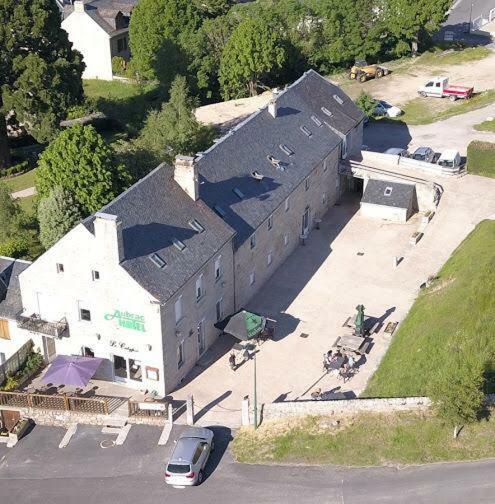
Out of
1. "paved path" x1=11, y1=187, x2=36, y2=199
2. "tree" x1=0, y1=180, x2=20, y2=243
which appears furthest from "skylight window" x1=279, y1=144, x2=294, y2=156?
"paved path" x1=11, y1=187, x2=36, y2=199

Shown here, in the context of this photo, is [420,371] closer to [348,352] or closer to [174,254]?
[348,352]

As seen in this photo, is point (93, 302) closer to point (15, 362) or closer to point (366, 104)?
point (15, 362)

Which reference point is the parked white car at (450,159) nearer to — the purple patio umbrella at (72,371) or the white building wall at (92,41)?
the purple patio umbrella at (72,371)

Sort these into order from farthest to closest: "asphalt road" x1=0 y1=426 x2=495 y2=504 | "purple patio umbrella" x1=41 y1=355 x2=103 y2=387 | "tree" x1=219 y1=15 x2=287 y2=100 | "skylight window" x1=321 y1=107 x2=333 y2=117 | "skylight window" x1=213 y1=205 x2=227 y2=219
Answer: "tree" x1=219 y1=15 x2=287 y2=100
"skylight window" x1=321 y1=107 x2=333 y2=117
"skylight window" x1=213 y1=205 x2=227 y2=219
"purple patio umbrella" x1=41 y1=355 x2=103 y2=387
"asphalt road" x1=0 y1=426 x2=495 y2=504

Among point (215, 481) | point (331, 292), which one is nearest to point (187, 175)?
point (331, 292)

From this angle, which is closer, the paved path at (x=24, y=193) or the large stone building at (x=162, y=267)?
the large stone building at (x=162, y=267)

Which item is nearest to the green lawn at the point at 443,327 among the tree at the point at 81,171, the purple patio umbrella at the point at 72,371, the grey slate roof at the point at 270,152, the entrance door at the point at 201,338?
the entrance door at the point at 201,338

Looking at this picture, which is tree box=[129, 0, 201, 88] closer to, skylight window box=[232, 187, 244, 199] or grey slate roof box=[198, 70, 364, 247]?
grey slate roof box=[198, 70, 364, 247]
